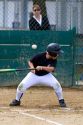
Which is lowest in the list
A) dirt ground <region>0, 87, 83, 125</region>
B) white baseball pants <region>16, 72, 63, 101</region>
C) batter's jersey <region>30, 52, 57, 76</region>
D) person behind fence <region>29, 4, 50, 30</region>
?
dirt ground <region>0, 87, 83, 125</region>

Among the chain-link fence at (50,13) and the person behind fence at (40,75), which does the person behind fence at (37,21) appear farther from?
the person behind fence at (40,75)

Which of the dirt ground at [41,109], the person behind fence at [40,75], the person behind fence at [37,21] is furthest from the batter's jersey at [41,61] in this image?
the person behind fence at [37,21]

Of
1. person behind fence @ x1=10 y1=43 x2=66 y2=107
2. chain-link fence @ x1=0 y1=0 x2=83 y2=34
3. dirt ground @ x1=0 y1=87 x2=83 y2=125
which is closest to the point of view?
dirt ground @ x1=0 y1=87 x2=83 y2=125

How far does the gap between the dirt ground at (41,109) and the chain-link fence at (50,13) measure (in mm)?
3324

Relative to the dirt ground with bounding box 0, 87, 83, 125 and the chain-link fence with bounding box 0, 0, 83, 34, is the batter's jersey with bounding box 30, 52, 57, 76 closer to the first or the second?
the dirt ground with bounding box 0, 87, 83, 125

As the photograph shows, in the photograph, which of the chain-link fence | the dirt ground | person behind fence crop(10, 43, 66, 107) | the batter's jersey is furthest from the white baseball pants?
the chain-link fence

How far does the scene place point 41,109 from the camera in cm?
1058

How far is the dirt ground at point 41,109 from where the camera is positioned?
913 cm

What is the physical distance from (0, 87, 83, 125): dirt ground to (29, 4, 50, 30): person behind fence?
1.62 metres

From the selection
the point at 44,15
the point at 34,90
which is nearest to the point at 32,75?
the point at 34,90

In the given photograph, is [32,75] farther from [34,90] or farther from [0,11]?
[0,11]

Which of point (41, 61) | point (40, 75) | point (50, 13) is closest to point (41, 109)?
point (40, 75)

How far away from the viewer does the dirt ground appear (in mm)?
9126

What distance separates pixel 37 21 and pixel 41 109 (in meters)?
3.70
